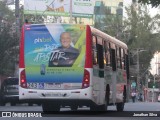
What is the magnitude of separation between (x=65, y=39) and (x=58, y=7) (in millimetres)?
43268

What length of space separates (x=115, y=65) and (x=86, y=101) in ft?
14.7

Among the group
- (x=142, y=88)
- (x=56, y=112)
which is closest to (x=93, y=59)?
(x=56, y=112)

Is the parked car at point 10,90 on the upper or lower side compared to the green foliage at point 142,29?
lower

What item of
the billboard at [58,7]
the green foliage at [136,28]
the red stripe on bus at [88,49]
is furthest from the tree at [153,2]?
the green foliage at [136,28]

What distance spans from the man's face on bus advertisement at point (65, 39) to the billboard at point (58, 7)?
41.8m

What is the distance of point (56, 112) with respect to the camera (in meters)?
23.5

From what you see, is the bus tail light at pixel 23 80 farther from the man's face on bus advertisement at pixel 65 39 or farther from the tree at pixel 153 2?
the tree at pixel 153 2

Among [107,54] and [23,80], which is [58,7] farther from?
[23,80]

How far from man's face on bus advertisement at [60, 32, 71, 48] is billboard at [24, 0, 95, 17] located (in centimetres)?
4176

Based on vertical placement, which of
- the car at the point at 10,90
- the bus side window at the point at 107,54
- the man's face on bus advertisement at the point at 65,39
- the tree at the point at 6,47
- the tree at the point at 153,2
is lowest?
the car at the point at 10,90

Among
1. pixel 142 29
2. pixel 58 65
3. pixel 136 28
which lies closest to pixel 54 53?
pixel 58 65

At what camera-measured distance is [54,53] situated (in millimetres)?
21047

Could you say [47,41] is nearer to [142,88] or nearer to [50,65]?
[50,65]

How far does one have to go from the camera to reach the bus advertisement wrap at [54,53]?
20.9 meters
